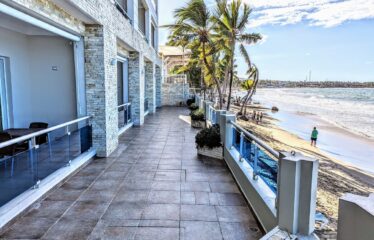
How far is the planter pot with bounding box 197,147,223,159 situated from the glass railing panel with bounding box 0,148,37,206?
4.10 m

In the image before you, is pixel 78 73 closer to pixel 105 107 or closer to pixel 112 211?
pixel 105 107

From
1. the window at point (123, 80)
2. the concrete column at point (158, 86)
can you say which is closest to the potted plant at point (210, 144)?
the window at point (123, 80)

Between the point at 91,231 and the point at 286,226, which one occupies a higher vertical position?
the point at 286,226

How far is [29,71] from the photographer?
814 cm

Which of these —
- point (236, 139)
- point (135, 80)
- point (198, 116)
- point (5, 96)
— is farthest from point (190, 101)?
point (236, 139)

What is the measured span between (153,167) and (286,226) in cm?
394

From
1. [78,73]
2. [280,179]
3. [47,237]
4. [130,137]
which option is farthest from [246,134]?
[130,137]

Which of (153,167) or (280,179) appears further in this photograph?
(153,167)

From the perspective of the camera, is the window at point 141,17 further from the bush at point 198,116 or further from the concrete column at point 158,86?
the bush at point 198,116

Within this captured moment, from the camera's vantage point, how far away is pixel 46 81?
8.27m

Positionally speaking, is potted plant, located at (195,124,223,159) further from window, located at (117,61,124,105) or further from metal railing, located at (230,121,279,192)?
window, located at (117,61,124,105)

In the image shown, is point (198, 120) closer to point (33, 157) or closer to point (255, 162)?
point (255, 162)

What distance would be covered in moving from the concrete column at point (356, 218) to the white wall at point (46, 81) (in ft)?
25.3

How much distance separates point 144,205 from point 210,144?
3.26m
